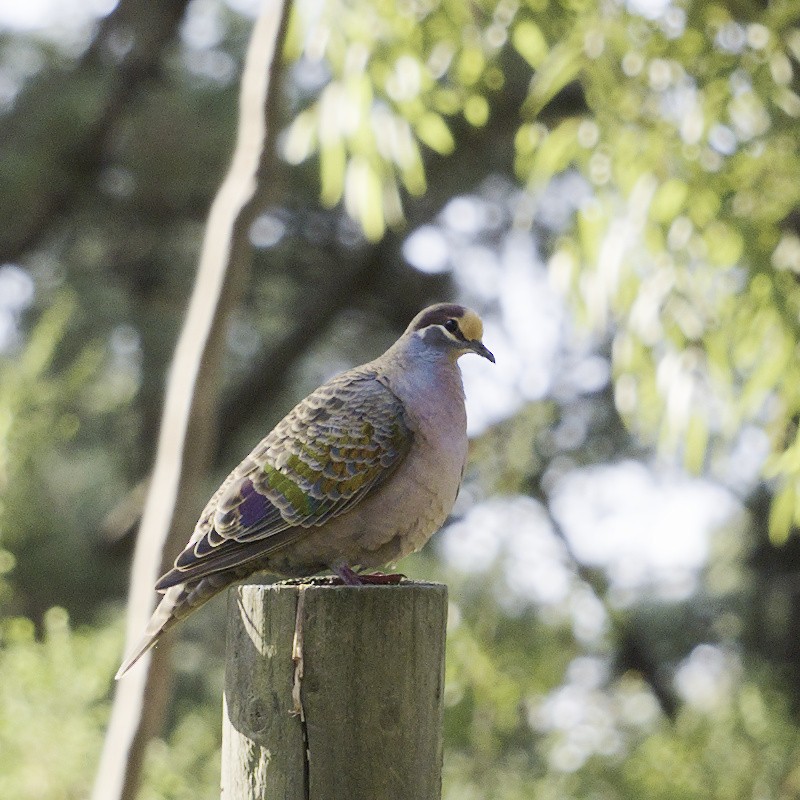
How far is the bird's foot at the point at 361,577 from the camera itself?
5.83 feet

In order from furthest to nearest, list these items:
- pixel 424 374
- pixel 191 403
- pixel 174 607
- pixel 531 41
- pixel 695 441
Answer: pixel 531 41 → pixel 695 441 → pixel 191 403 → pixel 424 374 → pixel 174 607

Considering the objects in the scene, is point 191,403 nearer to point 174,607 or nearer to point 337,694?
point 174,607

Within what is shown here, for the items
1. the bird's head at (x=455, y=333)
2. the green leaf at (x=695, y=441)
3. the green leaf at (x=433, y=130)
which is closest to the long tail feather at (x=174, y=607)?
the bird's head at (x=455, y=333)

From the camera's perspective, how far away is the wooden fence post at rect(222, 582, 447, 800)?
1.44m

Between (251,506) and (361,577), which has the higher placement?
(251,506)

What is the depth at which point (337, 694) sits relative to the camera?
56.6 inches

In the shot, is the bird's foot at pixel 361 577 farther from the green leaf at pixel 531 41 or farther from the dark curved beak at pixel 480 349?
the green leaf at pixel 531 41

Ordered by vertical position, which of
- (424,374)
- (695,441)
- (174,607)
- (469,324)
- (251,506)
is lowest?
(174,607)

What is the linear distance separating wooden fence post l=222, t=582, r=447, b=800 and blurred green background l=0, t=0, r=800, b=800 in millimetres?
1387

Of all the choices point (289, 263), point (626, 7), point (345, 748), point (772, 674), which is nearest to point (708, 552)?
point (772, 674)

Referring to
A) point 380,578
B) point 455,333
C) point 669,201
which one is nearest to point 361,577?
point 380,578

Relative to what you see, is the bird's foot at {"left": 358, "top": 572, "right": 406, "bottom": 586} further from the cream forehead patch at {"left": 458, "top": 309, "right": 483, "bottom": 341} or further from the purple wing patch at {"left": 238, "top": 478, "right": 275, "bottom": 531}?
the cream forehead patch at {"left": 458, "top": 309, "right": 483, "bottom": 341}

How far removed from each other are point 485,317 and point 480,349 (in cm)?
252

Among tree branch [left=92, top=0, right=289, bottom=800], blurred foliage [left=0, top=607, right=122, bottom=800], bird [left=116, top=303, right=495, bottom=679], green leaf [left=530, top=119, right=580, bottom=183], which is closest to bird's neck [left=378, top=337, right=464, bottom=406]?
bird [left=116, top=303, right=495, bottom=679]
